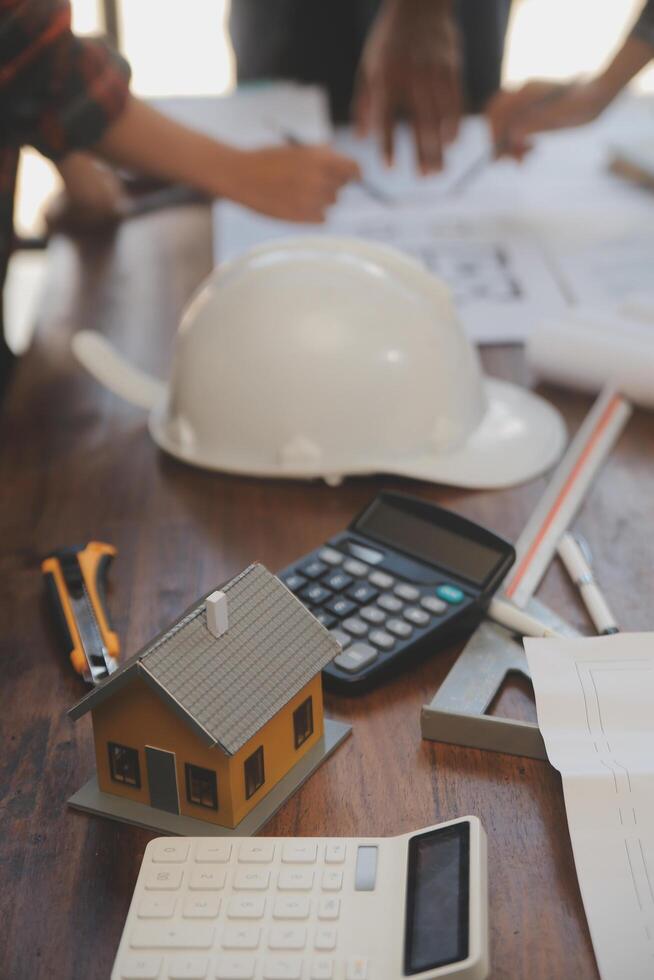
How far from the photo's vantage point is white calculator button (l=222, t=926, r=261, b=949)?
0.46m

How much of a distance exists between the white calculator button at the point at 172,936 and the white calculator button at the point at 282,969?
0.03 m

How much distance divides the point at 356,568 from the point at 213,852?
0.81 ft

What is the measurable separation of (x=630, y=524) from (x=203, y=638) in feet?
1.35

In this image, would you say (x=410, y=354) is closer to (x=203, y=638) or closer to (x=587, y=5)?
(x=203, y=638)

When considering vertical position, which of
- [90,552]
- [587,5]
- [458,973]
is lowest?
[587,5]

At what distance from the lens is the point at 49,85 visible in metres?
1.07

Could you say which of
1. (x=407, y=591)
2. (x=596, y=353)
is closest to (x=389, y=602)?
(x=407, y=591)

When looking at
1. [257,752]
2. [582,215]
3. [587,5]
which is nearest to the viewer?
[257,752]

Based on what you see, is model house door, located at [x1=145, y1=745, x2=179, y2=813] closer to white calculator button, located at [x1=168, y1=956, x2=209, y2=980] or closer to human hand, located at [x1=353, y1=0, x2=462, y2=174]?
white calculator button, located at [x1=168, y1=956, x2=209, y2=980]

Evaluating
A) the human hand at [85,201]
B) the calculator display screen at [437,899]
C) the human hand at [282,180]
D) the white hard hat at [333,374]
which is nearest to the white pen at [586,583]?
the white hard hat at [333,374]

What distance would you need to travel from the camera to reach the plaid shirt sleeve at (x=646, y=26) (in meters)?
1.32

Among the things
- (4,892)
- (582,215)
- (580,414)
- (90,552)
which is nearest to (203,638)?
(4,892)

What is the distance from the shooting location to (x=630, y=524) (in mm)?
817

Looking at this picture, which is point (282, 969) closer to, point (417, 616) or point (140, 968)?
point (140, 968)
